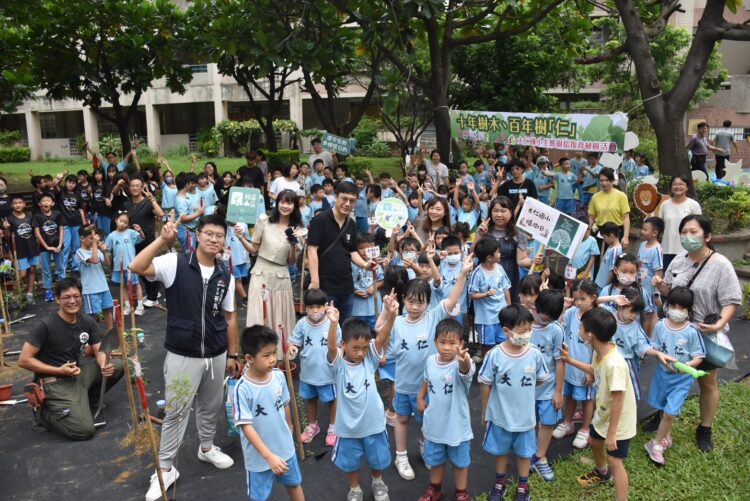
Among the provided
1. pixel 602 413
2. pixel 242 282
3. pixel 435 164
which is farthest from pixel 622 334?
pixel 435 164

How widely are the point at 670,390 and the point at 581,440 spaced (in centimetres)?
84

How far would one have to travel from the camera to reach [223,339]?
4676 millimetres

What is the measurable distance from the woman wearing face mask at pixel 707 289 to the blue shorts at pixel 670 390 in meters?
0.25

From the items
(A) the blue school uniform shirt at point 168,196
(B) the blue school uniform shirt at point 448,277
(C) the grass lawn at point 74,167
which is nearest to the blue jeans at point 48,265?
(A) the blue school uniform shirt at point 168,196

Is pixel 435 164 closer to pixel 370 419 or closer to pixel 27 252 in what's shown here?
pixel 27 252

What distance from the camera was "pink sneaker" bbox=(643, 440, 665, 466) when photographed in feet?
15.8

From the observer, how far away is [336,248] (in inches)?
233

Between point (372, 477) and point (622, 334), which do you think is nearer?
point (372, 477)

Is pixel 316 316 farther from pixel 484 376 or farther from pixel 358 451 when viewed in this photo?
pixel 484 376

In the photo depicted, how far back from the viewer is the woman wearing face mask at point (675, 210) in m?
7.18

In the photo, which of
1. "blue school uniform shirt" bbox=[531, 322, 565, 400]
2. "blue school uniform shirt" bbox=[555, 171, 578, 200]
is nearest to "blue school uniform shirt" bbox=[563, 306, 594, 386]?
"blue school uniform shirt" bbox=[531, 322, 565, 400]

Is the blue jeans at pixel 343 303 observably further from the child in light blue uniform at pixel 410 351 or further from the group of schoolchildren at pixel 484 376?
the child in light blue uniform at pixel 410 351

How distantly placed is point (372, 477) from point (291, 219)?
2.62m

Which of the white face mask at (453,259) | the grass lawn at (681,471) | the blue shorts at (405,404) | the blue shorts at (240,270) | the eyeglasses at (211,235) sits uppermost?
the eyeglasses at (211,235)
